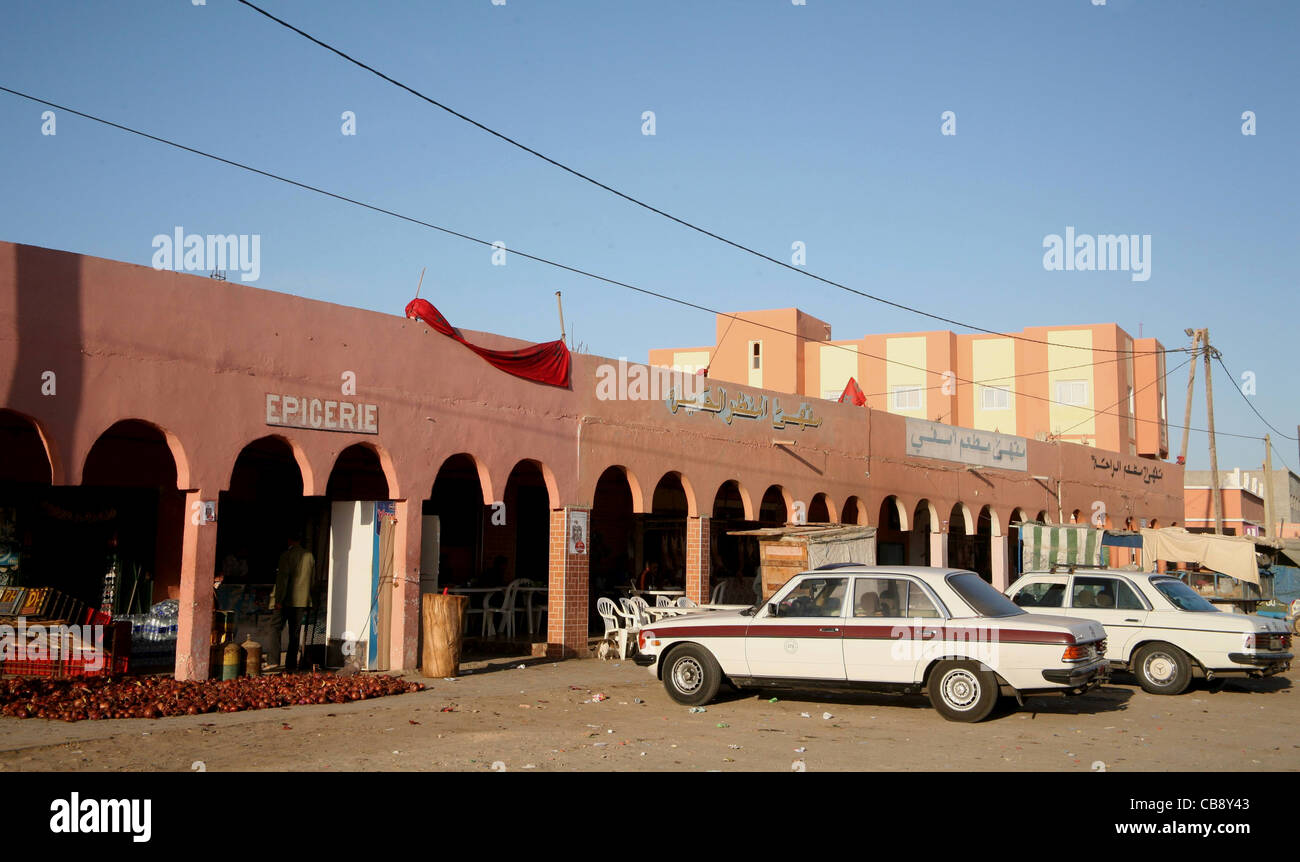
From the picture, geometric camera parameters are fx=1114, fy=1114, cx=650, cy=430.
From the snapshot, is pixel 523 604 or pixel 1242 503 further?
pixel 1242 503

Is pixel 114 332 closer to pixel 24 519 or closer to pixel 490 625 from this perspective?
pixel 24 519

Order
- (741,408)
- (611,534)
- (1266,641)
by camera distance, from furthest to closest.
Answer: (611,534)
(741,408)
(1266,641)

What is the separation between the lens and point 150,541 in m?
16.6

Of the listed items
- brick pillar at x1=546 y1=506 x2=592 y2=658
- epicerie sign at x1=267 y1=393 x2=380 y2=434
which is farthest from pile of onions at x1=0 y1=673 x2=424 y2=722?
brick pillar at x1=546 y1=506 x2=592 y2=658

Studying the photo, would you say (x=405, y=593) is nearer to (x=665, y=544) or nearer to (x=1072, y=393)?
(x=665, y=544)

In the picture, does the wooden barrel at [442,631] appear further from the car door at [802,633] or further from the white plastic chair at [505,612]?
the white plastic chair at [505,612]

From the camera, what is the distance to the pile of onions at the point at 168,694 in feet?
35.7

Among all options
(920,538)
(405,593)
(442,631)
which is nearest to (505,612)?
(405,593)

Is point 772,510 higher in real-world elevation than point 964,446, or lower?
lower

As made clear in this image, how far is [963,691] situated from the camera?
36.4 feet

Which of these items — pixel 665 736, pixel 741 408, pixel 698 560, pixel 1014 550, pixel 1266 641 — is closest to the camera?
pixel 665 736

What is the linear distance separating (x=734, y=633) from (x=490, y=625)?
8.63 metres

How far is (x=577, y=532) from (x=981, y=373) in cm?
3679
